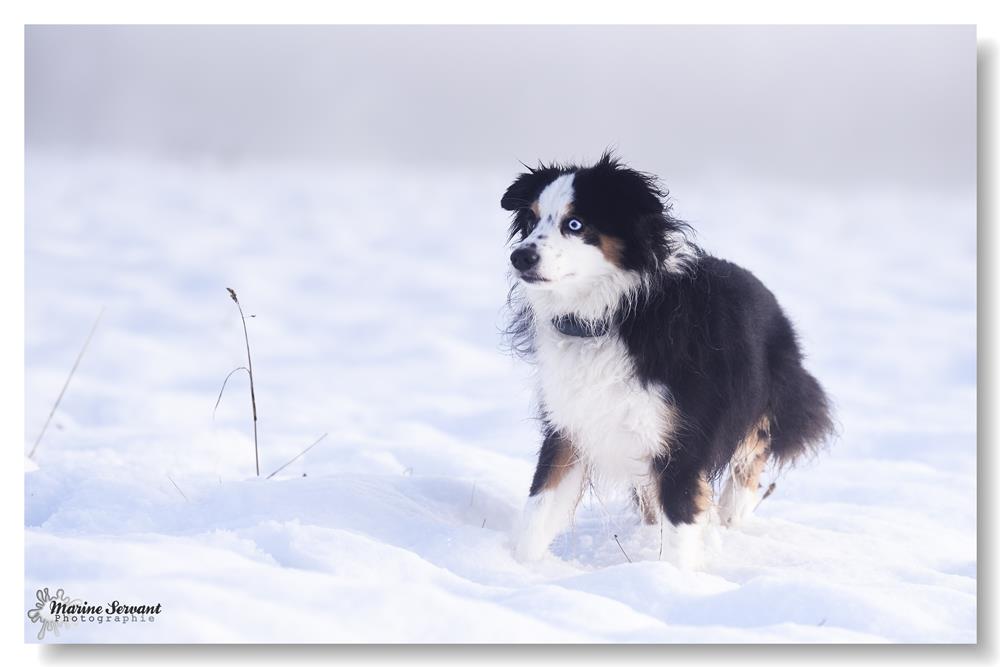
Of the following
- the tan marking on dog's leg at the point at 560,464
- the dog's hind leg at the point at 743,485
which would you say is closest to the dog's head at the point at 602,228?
the tan marking on dog's leg at the point at 560,464

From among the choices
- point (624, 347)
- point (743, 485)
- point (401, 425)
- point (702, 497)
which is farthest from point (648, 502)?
point (401, 425)

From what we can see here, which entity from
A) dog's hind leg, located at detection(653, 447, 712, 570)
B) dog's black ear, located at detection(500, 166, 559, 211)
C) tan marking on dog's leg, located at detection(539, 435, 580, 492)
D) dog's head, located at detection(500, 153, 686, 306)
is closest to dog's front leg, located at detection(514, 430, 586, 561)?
tan marking on dog's leg, located at detection(539, 435, 580, 492)

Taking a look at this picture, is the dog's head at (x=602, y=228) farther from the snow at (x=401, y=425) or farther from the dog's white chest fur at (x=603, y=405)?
the snow at (x=401, y=425)

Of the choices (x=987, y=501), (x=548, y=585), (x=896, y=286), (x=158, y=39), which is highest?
(x=896, y=286)

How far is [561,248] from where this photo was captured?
3422 mm

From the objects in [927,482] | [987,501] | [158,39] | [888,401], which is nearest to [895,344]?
[888,401]

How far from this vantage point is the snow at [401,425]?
3.07 meters

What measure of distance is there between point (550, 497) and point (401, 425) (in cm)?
274

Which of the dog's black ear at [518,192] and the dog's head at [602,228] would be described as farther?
the dog's black ear at [518,192]

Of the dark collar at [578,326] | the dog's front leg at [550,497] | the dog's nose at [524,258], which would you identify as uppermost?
the dog's nose at [524,258]

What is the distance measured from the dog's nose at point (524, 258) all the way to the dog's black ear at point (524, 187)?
470 millimetres

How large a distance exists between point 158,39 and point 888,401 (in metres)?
5.35

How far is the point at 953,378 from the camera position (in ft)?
22.5
